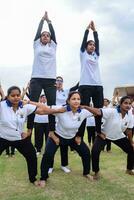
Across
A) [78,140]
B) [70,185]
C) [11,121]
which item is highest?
[11,121]

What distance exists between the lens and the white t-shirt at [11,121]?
8.89 meters

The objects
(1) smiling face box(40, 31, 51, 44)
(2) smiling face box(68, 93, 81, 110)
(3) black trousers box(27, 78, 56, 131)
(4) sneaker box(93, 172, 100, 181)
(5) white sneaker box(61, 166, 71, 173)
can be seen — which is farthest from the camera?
(5) white sneaker box(61, 166, 71, 173)

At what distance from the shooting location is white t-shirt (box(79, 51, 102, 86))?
10.8 metres

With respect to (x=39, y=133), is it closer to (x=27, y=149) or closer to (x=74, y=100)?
(x=74, y=100)

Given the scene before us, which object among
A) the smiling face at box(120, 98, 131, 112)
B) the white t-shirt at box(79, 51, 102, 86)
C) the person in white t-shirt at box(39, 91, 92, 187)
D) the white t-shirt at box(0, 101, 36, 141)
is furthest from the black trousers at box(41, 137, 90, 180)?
the white t-shirt at box(79, 51, 102, 86)

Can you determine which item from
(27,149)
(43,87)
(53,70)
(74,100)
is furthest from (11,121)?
(53,70)

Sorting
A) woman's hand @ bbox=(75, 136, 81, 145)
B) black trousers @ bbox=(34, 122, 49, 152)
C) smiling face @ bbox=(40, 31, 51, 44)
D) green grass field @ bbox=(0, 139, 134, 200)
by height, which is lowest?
green grass field @ bbox=(0, 139, 134, 200)

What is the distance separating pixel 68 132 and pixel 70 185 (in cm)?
126

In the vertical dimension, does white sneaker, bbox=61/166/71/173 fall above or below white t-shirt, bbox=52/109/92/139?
below

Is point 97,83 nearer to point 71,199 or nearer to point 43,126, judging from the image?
point 71,199

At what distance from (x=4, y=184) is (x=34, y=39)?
12.7ft

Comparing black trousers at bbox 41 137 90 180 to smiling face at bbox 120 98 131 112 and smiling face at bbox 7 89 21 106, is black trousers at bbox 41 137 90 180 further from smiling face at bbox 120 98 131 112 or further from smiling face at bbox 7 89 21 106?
smiling face at bbox 7 89 21 106

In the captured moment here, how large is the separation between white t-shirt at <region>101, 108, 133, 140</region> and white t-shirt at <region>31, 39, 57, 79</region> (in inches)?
67.8

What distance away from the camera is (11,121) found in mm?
8891
